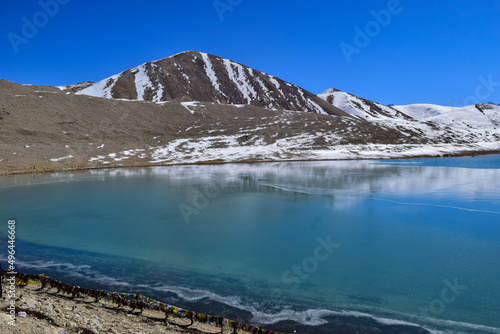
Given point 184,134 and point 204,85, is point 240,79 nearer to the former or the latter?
point 204,85

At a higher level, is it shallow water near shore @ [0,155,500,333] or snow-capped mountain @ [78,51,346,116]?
snow-capped mountain @ [78,51,346,116]

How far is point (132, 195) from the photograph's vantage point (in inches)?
1023

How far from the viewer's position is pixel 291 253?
1216 cm

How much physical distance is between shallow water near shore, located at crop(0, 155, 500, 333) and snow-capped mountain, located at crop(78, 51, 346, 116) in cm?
12508

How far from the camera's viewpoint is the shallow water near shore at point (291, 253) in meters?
8.20

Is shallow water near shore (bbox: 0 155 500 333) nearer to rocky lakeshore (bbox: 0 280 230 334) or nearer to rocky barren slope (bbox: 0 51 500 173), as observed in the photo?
rocky lakeshore (bbox: 0 280 230 334)

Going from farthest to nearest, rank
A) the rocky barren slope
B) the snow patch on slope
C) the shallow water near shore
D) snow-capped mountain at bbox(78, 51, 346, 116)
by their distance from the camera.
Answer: the snow patch on slope → snow-capped mountain at bbox(78, 51, 346, 116) → the rocky barren slope → the shallow water near shore

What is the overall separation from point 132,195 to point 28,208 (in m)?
6.71

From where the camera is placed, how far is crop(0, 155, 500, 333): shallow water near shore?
8203mm

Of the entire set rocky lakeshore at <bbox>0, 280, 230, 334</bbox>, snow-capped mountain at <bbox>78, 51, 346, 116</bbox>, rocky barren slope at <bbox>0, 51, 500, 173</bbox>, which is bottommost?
rocky lakeshore at <bbox>0, 280, 230, 334</bbox>

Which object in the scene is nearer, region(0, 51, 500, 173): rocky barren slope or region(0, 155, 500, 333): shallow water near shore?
region(0, 155, 500, 333): shallow water near shore

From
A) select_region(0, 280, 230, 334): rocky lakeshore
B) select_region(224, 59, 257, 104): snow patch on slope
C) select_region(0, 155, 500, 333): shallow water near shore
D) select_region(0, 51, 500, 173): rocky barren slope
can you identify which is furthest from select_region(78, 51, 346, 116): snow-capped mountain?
select_region(0, 280, 230, 334): rocky lakeshore

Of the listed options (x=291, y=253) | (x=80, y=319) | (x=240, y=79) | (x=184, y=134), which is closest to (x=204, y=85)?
(x=240, y=79)

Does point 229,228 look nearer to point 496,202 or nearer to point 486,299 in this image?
point 486,299
